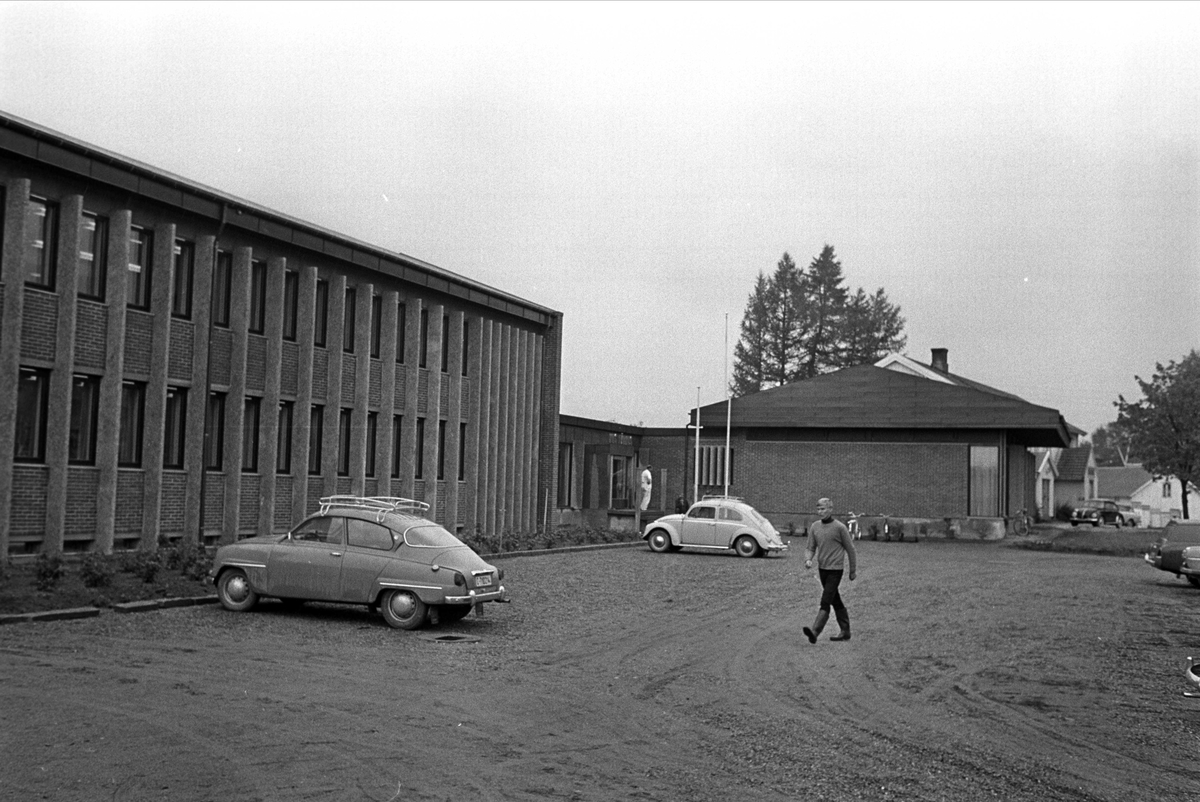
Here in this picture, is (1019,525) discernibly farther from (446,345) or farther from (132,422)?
(132,422)

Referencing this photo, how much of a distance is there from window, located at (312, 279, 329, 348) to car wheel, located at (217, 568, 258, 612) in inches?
536

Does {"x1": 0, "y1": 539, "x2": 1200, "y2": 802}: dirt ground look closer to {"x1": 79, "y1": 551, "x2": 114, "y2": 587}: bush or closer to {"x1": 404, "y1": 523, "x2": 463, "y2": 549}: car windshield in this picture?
{"x1": 404, "y1": 523, "x2": 463, "y2": 549}: car windshield

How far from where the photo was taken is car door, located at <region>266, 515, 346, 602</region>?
16.6 meters

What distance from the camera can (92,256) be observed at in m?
23.3

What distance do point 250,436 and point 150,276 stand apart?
15.5 feet

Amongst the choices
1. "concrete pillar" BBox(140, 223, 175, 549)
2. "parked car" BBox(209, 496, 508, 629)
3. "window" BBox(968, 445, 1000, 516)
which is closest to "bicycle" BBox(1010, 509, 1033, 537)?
"window" BBox(968, 445, 1000, 516)

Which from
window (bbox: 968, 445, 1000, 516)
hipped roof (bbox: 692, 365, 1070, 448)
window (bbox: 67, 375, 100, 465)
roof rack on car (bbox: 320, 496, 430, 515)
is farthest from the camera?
window (bbox: 968, 445, 1000, 516)

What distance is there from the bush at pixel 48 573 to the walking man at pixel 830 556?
1022cm

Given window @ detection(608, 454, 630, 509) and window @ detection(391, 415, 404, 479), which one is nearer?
window @ detection(391, 415, 404, 479)

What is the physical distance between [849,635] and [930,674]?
2.92 m

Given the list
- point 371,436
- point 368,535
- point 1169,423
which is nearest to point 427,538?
point 368,535

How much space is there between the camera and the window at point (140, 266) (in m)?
24.2

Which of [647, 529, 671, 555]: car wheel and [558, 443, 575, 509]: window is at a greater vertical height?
[558, 443, 575, 509]: window

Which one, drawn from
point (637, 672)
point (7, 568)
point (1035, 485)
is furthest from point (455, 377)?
point (1035, 485)
